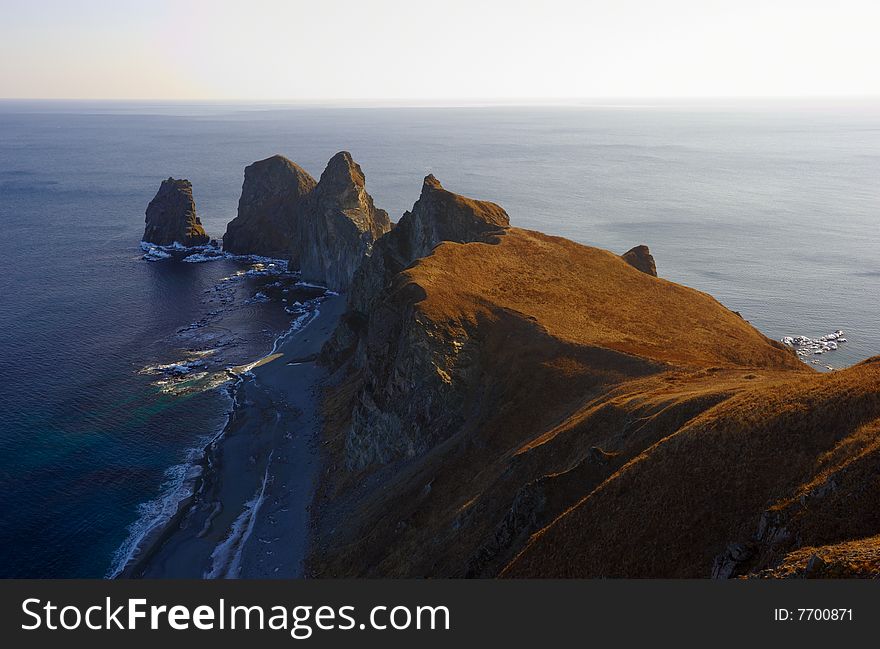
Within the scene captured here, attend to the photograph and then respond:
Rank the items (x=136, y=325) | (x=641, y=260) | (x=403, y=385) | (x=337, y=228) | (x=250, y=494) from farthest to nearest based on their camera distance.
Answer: (x=337, y=228) < (x=136, y=325) < (x=641, y=260) < (x=250, y=494) < (x=403, y=385)

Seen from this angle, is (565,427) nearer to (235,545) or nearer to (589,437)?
(589,437)

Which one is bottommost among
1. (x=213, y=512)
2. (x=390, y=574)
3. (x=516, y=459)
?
(x=213, y=512)

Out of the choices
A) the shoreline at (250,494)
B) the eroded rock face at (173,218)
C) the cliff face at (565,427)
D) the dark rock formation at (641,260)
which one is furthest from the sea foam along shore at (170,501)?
the eroded rock face at (173,218)

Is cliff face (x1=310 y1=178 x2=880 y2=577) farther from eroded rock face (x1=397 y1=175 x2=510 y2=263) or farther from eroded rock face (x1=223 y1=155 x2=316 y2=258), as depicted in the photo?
eroded rock face (x1=223 y1=155 x2=316 y2=258)

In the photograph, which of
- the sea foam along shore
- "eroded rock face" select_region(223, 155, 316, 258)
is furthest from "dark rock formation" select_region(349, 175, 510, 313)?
"eroded rock face" select_region(223, 155, 316, 258)

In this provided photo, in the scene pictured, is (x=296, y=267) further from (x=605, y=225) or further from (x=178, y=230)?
(x=605, y=225)

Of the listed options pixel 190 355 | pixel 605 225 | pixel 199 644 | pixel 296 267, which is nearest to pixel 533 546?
pixel 199 644

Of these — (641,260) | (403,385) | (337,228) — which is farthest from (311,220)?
(403,385)
